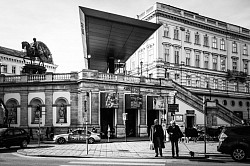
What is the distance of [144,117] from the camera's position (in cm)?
3812

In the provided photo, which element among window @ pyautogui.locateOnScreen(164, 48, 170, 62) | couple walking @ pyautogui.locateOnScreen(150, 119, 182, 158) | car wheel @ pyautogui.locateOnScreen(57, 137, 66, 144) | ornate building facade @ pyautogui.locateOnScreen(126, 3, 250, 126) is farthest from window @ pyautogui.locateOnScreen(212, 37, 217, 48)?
couple walking @ pyautogui.locateOnScreen(150, 119, 182, 158)

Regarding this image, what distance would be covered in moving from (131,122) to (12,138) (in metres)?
17.8

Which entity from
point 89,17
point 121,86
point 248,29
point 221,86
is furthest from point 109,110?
point 248,29

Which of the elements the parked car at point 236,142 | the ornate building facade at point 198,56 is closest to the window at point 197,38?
the ornate building facade at point 198,56

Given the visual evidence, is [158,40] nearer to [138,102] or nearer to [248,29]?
[138,102]

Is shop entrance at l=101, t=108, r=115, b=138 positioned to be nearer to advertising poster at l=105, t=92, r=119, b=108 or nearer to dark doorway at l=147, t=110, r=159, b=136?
advertising poster at l=105, t=92, r=119, b=108

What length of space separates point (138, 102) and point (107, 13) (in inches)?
462

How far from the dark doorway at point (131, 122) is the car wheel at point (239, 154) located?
23006 mm

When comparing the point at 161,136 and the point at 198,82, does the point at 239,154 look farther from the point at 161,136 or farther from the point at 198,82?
the point at 198,82

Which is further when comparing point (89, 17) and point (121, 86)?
point (121, 86)

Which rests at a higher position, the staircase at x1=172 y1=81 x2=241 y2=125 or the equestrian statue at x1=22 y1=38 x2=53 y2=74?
the equestrian statue at x1=22 y1=38 x2=53 y2=74

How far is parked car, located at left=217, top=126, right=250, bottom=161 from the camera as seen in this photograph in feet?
49.8

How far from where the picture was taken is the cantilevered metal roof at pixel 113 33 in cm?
3250

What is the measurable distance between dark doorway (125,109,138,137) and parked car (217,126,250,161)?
22.7 metres
